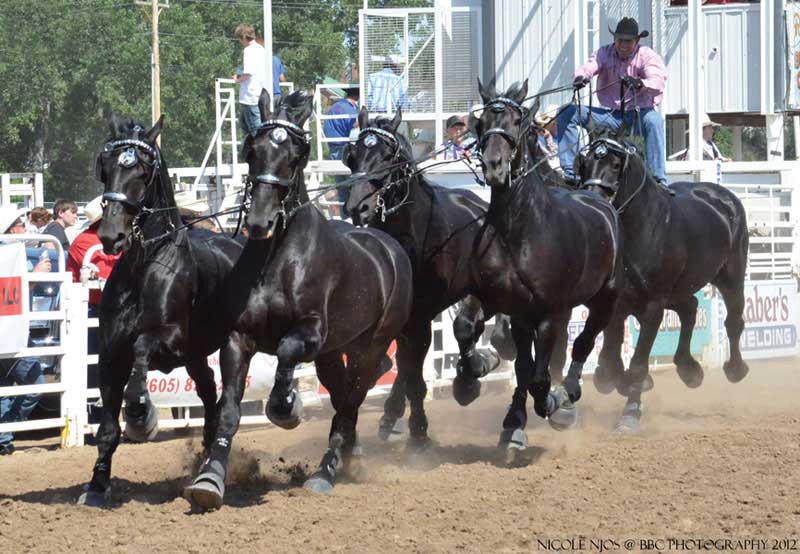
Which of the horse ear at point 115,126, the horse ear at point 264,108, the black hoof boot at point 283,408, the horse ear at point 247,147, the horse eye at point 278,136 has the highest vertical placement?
the horse ear at point 264,108

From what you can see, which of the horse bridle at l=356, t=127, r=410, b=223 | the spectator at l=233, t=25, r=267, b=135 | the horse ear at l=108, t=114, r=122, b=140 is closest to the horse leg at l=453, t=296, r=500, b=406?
the horse bridle at l=356, t=127, r=410, b=223

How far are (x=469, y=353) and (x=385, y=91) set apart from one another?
9.13 meters

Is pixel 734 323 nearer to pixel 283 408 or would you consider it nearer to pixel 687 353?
pixel 687 353

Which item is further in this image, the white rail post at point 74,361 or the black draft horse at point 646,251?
the black draft horse at point 646,251

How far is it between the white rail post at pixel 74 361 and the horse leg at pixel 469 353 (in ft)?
10.5

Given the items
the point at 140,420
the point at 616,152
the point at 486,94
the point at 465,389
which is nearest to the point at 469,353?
the point at 465,389

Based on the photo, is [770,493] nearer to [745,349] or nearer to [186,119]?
[745,349]

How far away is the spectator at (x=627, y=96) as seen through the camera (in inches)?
449

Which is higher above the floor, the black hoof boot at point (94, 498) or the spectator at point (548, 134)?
the spectator at point (548, 134)

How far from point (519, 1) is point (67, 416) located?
38.9 ft

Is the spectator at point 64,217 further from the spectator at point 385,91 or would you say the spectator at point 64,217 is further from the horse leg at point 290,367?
the horse leg at point 290,367

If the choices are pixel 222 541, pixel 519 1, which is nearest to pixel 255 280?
pixel 222 541

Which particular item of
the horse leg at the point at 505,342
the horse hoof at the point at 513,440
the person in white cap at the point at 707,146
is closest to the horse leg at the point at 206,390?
the horse hoof at the point at 513,440

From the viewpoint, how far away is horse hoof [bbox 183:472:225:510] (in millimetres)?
6789
